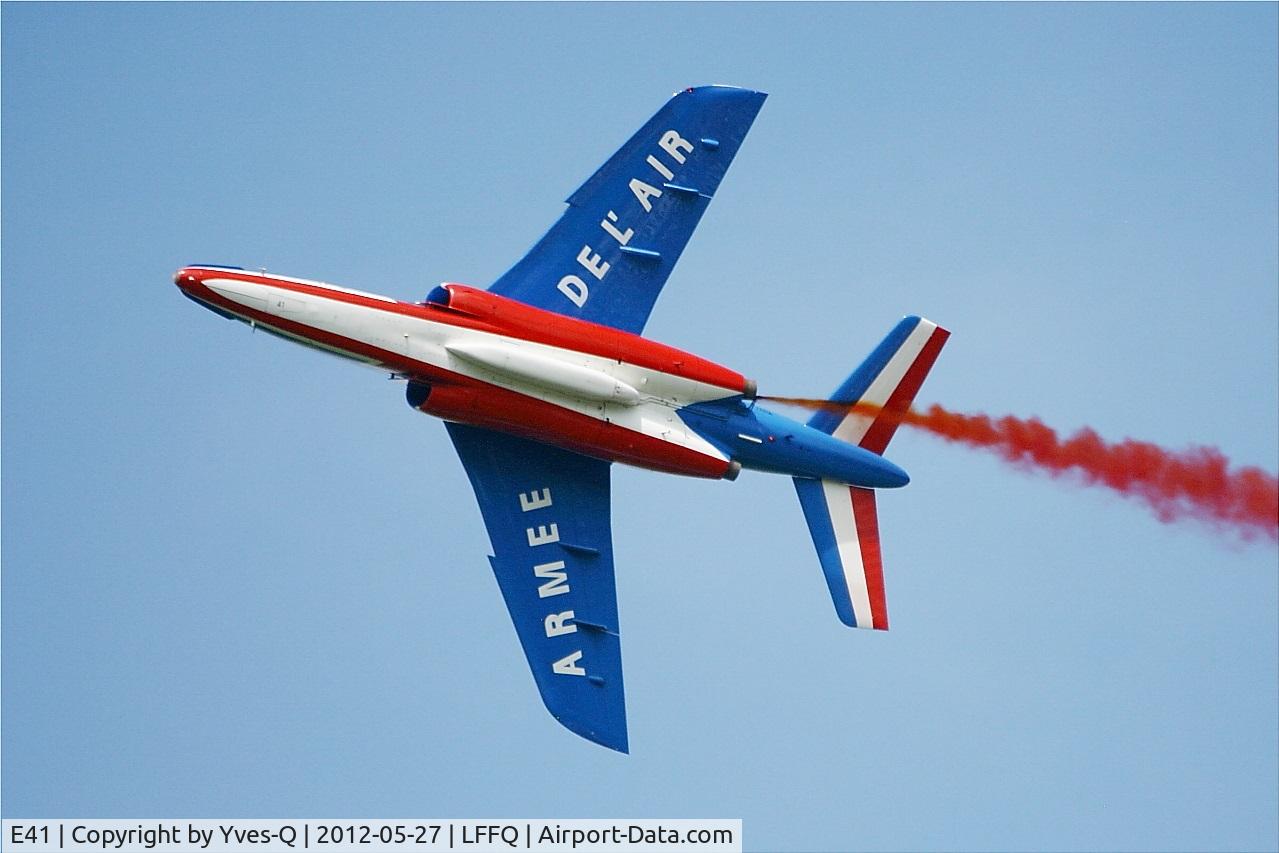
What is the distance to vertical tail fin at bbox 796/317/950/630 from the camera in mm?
40125

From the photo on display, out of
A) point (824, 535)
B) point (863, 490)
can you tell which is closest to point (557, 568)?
point (824, 535)

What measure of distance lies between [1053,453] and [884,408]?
3.64m

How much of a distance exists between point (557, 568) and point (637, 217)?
21.1 feet

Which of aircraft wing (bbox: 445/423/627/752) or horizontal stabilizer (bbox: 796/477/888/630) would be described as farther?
horizontal stabilizer (bbox: 796/477/888/630)

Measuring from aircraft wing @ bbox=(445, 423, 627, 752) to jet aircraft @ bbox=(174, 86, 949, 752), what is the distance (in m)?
0.03

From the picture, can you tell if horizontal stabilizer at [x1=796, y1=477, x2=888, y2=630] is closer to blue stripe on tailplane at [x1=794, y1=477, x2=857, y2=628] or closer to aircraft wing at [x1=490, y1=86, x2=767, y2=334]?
blue stripe on tailplane at [x1=794, y1=477, x2=857, y2=628]

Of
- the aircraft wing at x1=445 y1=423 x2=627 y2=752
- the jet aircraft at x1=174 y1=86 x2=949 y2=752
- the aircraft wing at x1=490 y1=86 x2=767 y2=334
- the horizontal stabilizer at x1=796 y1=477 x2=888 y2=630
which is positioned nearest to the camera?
the jet aircraft at x1=174 y1=86 x2=949 y2=752

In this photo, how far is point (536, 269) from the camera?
3950 cm

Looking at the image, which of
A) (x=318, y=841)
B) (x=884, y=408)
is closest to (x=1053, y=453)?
(x=884, y=408)

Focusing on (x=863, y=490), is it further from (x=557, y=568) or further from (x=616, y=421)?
(x=557, y=568)

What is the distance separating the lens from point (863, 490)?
4034cm

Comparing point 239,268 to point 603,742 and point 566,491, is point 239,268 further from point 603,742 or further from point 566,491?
point 603,742

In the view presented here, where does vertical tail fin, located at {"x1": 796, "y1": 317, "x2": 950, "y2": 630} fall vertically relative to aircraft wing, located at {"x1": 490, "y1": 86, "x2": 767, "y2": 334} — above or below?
below

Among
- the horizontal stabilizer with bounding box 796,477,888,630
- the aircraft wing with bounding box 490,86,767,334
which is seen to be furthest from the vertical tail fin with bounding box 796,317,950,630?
the aircraft wing with bounding box 490,86,767,334
